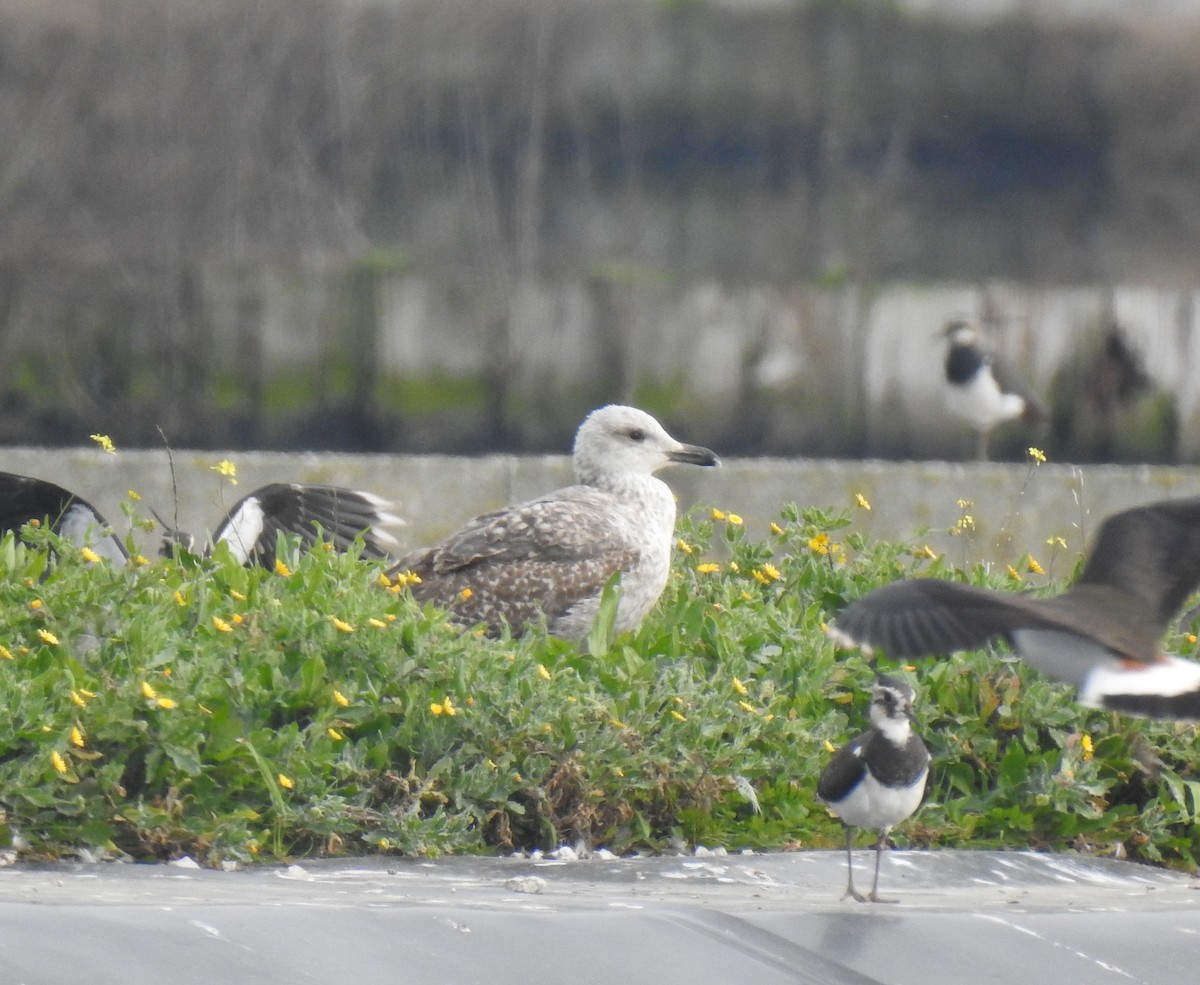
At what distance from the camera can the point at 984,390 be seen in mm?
10938

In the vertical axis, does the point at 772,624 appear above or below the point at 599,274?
below

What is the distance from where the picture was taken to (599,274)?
13.3 meters

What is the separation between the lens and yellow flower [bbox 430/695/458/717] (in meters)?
4.29

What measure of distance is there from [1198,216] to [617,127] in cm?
545

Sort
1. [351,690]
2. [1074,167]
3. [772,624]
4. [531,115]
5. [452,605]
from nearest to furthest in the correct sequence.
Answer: [351,690] < [772,624] < [452,605] < [531,115] < [1074,167]

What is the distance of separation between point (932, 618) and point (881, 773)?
15.1 inches

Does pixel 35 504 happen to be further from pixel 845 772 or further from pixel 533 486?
pixel 845 772

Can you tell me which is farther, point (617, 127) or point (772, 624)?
point (617, 127)

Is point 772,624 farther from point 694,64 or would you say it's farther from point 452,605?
point 694,64

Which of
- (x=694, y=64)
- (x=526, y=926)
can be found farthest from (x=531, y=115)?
(x=526, y=926)

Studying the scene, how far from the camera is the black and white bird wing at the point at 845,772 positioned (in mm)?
3934

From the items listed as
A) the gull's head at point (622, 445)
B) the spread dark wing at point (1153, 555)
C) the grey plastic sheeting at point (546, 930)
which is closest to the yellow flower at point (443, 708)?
the grey plastic sheeting at point (546, 930)

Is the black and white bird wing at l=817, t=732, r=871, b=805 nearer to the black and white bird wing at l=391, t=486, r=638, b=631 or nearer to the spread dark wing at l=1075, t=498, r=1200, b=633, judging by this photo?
the spread dark wing at l=1075, t=498, r=1200, b=633

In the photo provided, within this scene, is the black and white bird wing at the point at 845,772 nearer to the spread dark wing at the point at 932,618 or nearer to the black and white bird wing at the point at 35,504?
the spread dark wing at the point at 932,618
